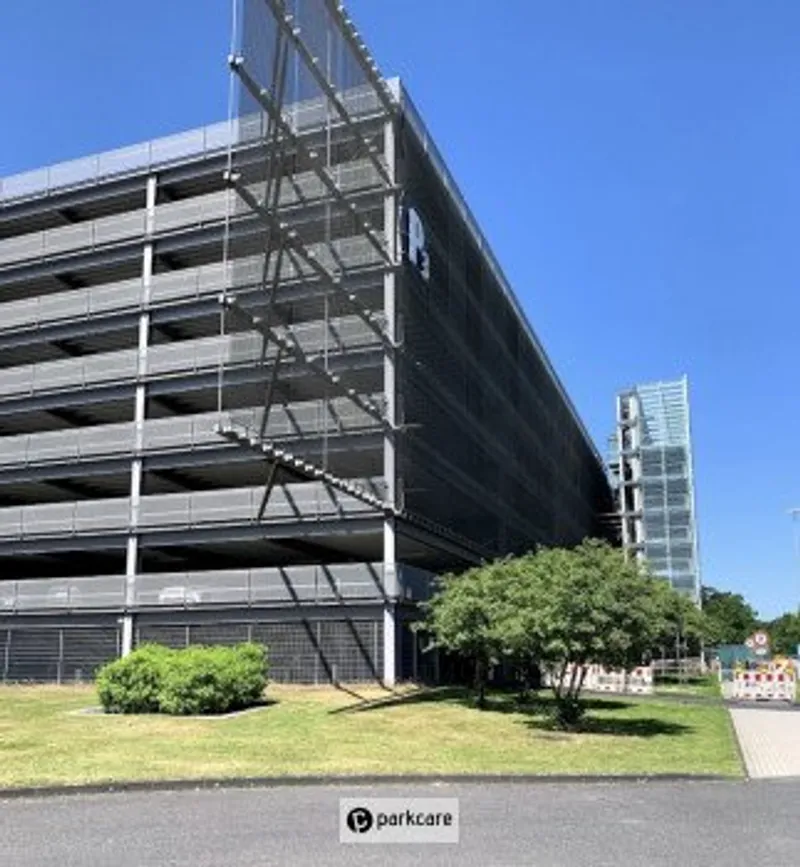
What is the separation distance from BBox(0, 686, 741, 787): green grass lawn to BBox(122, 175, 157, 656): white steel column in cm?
677

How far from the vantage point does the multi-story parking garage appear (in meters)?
30.0

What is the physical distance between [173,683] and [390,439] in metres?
12.5

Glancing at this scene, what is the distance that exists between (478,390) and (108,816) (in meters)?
33.9

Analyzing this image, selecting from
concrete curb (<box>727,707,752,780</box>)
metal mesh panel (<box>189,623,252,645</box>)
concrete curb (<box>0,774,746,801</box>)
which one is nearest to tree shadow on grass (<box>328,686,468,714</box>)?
metal mesh panel (<box>189,623,252,645</box>)

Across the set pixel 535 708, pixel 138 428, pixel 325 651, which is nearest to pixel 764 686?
pixel 535 708

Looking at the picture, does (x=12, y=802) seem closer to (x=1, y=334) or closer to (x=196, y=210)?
(x=196, y=210)

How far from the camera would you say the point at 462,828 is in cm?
1091

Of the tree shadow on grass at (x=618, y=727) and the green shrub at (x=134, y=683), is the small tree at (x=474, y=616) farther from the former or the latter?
the green shrub at (x=134, y=683)

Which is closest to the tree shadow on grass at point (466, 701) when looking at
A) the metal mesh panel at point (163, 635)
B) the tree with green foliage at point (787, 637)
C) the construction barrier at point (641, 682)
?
the construction barrier at point (641, 682)

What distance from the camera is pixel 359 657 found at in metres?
31.9

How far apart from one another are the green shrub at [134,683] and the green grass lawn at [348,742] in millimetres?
736

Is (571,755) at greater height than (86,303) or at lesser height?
lesser

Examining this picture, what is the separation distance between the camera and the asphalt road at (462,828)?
936cm

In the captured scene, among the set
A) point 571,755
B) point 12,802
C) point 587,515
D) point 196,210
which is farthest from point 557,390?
point 12,802
